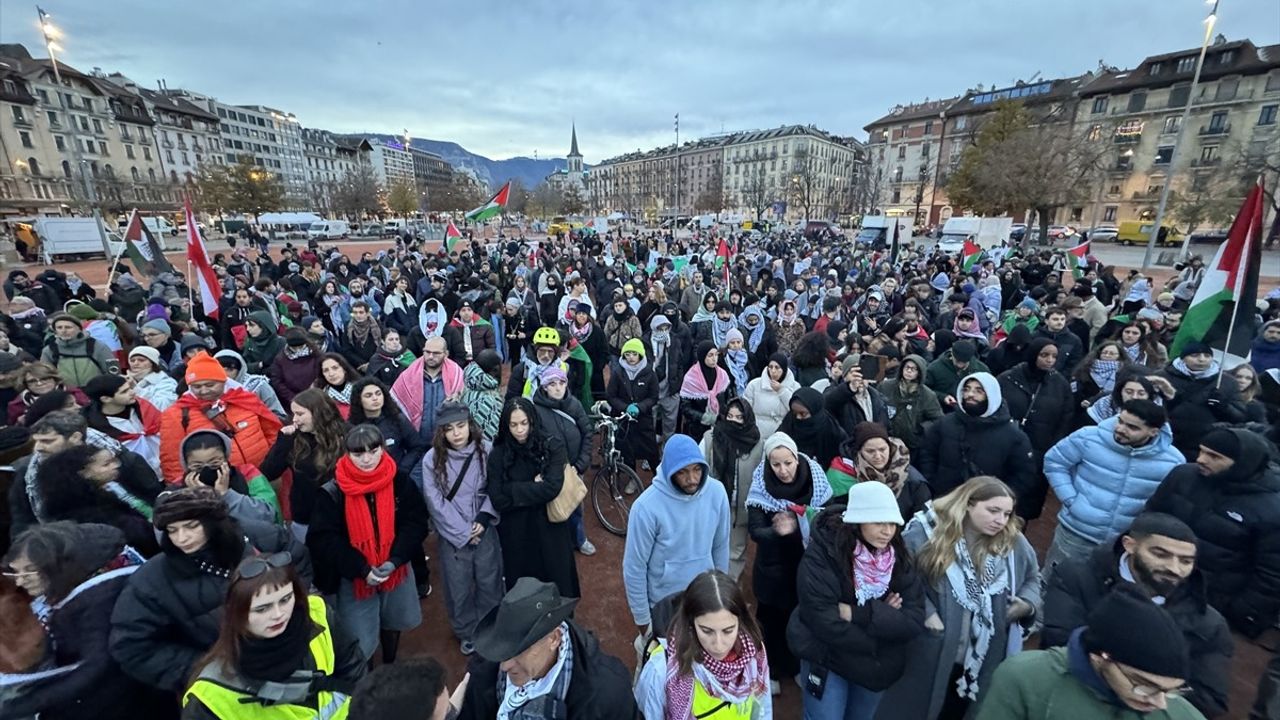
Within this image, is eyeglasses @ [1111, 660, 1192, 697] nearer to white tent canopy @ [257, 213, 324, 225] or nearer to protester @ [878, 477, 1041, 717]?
protester @ [878, 477, 1041, 717]

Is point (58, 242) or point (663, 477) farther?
point (58, 242)

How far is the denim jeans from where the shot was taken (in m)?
2.74

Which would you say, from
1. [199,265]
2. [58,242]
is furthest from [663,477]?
[58,242]

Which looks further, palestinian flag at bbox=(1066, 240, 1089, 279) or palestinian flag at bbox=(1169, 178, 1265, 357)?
palestinian flag at bbox=(1066, 240, 1089, 279)

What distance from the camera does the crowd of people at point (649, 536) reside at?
1.96 metres

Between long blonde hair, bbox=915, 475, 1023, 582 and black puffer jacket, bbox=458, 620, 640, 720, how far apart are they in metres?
1.67

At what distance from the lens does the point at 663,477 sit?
3.04 metres

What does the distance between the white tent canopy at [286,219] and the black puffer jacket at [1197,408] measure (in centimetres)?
5590

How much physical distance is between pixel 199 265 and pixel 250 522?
22.3ft

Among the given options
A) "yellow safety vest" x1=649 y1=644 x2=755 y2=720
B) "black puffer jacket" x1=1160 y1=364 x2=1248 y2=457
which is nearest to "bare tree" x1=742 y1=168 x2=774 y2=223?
"black puffer jacket" x1=1160 y1=364 x2=1248 y2=457

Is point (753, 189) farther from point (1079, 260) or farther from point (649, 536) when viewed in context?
point (649, 536)

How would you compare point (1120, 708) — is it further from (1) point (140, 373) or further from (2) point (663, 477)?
(1) point (140, 373)

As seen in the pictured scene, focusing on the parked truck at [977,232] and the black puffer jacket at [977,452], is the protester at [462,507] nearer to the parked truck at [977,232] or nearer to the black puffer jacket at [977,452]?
the black puffer jacket at [977,452]

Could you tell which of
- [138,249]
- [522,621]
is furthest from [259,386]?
[138,249]
